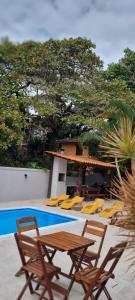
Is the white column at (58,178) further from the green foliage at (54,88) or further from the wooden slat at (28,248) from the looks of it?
the wooden slat at (28,248)

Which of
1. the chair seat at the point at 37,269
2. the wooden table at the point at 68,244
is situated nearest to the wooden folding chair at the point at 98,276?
the wooden table at the point at 68,244

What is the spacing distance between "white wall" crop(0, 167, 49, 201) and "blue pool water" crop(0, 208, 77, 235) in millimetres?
3048

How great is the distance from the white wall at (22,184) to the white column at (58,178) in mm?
592

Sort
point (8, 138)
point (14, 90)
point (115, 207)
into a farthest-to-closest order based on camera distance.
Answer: point (14, 90), point (8, 138), point (115, 207)

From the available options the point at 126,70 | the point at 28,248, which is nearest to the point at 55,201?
the point at 28,248

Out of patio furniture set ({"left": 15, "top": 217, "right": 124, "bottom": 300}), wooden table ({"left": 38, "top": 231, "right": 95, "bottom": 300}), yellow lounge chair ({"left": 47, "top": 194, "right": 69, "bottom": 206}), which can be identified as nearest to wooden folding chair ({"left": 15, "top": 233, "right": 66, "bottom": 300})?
patio furniture set ({"left": 15, "top": 217, "right": 124, "bottom": 300})

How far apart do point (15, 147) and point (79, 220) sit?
37.0 feet

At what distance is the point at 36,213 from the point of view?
14.1 meters

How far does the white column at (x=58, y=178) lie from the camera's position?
64.0 ft

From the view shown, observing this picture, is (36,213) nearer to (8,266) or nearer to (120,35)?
(8,266)

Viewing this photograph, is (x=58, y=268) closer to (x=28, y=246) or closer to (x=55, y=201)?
(x=28, y=246)

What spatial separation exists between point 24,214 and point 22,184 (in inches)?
162

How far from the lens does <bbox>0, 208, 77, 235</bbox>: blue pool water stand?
1196 cm

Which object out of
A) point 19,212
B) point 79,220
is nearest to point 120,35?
point 79,220
